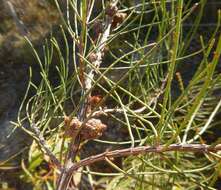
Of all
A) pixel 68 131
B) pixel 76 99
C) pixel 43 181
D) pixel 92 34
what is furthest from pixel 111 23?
pixel 43 181

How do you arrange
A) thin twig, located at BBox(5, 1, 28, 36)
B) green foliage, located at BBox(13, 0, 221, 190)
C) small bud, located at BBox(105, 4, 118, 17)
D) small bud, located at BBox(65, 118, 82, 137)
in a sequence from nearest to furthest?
1. green foliage, located at BBox(13, 0, 221, 190)
2. small bud, located at BBox(65, 118, 82, 137)
3. small bud, located at BBox(105, 4, 118, 17)
4. thin twig, located at BBox(5, 1, 28, 36)

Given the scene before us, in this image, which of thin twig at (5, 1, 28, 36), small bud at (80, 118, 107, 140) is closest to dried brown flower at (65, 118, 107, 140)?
small bud at (80, 118, 107, 140)

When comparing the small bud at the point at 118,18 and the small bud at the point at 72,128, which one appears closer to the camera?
the small bud at the point at 72,128

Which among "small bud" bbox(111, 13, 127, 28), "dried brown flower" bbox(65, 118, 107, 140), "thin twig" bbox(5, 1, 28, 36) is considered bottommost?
"thin twig" bbox(5, 1, 28, 36)

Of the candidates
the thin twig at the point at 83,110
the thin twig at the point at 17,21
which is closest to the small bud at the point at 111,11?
the thin twig at the point at 83,110

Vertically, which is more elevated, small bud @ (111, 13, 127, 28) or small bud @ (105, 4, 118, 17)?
small bud @ (105, 4, 118, 17)

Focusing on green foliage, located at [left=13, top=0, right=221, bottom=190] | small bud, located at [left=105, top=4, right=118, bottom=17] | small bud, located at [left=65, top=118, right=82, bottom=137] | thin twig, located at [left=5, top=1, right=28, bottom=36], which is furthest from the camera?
thin twig, located at [left=5, top=1, right=28, bottom=36]

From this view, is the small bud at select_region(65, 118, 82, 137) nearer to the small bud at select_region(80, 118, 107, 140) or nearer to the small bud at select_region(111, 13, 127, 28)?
the small bud at select_region(80, 118, 107, 140)

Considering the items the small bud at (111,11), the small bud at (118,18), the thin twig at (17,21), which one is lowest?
the thin twig at (17,21)

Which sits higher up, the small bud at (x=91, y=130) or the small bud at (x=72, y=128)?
the small bud at (x=72, y=128)

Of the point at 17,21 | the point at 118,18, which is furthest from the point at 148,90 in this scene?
the point at 17,21

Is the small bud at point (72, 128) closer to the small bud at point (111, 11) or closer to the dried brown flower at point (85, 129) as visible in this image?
the dried brown flower at point (85, 129)
